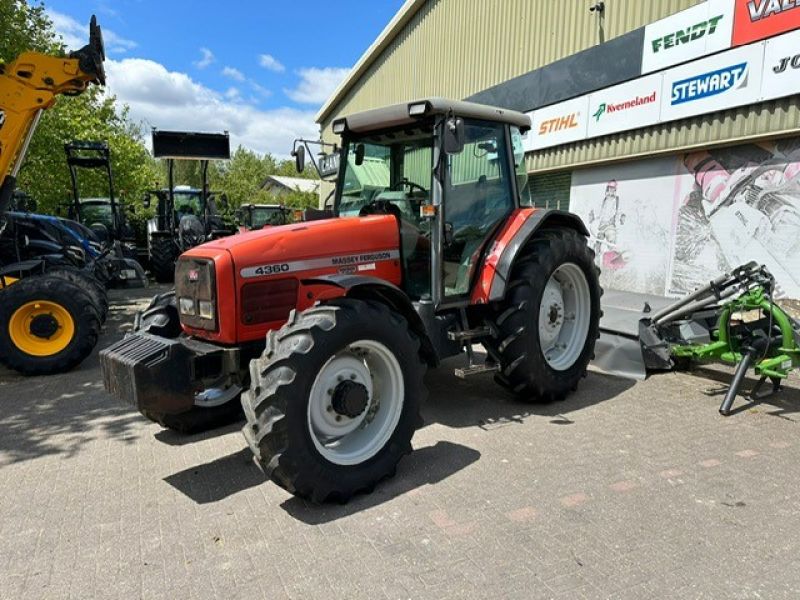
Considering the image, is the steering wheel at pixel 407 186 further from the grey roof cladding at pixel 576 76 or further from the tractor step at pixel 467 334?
the grey roof cladding at pixel 576 76

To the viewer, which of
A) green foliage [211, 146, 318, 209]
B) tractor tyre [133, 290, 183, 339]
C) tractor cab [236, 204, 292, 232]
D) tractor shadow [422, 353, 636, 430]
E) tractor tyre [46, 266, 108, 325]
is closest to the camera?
tractor tyre [133, 290, 183, 339]

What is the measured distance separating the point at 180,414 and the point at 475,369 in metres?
2.26

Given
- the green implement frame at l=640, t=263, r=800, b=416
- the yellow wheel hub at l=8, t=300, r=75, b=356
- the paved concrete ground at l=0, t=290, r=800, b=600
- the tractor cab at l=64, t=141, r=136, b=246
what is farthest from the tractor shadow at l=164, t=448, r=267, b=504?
the tractor cab at l=64, t=141, r=136, b=246

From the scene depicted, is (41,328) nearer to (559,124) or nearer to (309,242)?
(309,242)

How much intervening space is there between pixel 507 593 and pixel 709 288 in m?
3.85

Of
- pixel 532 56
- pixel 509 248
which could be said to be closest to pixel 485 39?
pixel 532 56

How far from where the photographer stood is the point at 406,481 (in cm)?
351

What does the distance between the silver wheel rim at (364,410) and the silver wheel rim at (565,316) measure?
6.65 feet

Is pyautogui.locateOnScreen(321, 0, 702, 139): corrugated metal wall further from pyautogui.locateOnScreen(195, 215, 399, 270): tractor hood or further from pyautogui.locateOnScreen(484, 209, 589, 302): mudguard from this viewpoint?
pyautogui.locateOnScreen(195, 215, 399, 270): tractor hood

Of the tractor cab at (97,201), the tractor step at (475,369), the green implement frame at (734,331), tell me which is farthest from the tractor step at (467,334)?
the tractor cab at (97,201)

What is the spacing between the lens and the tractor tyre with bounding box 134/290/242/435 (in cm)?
406

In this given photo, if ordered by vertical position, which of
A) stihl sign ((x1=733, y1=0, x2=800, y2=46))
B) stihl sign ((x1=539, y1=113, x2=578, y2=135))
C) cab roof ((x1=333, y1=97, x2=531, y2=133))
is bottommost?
→ cab roof ((x1=333, y1=97, x2=531, y2=133))

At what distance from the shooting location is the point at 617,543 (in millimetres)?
2822

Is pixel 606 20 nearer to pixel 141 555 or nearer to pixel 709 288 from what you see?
pixel 709 288
